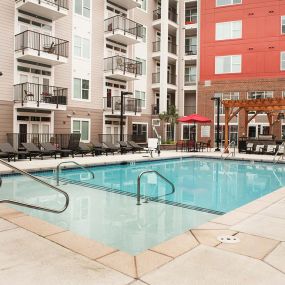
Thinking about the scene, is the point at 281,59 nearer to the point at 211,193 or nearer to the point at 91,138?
the point at 91,138

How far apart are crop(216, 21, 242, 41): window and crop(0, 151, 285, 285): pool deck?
2925 centimetres

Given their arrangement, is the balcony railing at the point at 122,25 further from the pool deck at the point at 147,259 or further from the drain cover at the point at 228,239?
the drain cover at the point at 228,239

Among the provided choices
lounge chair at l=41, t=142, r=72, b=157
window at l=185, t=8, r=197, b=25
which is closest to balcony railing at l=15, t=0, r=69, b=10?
lounge chair at l=41, t=142, r=72, b=157

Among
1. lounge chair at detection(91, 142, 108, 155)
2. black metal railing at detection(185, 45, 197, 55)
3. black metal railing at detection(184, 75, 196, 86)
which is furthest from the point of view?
black metal railing at detection(184, 75, 196, 86)

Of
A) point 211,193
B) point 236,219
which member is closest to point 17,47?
point 211,193

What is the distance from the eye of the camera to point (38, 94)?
17938 millimetres

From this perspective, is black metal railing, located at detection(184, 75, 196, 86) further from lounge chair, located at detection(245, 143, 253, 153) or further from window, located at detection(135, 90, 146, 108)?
lounge chair, located at detection(245, 143, 253, 153)

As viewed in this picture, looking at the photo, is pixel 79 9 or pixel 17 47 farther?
pixel 79 9

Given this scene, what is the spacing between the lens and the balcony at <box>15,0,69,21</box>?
59.2 feet

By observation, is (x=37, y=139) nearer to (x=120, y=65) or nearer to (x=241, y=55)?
(x=120, y=65)

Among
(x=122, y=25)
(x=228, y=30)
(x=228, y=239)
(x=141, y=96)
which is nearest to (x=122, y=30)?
(x=122, y=25)

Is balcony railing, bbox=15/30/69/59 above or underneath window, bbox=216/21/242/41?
underneath

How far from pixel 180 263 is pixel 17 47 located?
721 inches

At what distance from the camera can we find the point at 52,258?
3719mm
